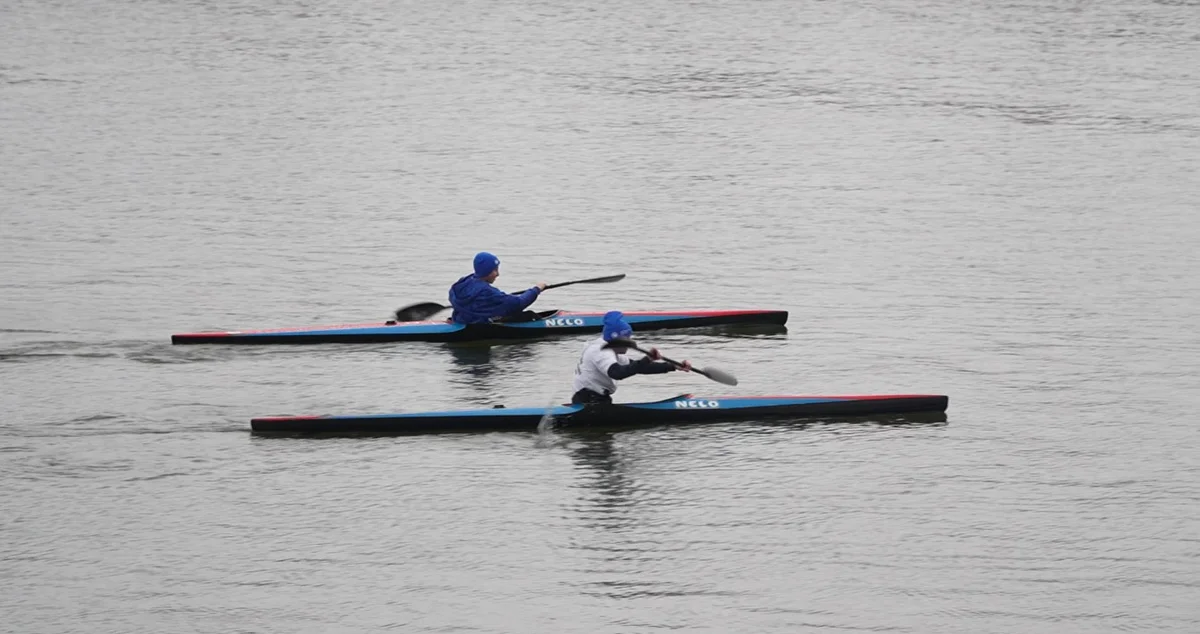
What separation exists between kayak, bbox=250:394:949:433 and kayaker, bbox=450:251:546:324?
4.36 meters

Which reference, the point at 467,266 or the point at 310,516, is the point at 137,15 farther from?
the point at 310,516

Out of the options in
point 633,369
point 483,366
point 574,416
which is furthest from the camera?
point 483,366

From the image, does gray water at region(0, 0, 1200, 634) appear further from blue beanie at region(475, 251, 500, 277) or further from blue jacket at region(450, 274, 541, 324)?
blue beanie at region(475, 251, 500, 277)

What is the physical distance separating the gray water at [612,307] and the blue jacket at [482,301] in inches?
24.7

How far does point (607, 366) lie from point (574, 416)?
3.11ft

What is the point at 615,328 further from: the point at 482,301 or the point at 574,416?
the point at 482,301

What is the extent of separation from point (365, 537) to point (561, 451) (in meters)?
3.44

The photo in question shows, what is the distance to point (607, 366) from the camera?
23125 millimetres

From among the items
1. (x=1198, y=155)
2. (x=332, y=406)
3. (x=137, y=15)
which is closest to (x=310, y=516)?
(x=332, y=406)

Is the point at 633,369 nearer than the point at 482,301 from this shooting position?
Yes

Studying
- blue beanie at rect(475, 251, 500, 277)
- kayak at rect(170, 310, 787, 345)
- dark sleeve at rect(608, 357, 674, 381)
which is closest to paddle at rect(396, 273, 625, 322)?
kayak at rect(170, 310, 787, 345)

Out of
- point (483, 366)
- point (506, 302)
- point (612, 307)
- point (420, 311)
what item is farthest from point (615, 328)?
point (612, 307)

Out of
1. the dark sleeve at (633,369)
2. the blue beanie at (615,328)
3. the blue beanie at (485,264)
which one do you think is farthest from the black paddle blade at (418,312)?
the dark sleeve at (633,369)

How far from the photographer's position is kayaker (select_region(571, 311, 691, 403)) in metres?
23.1
